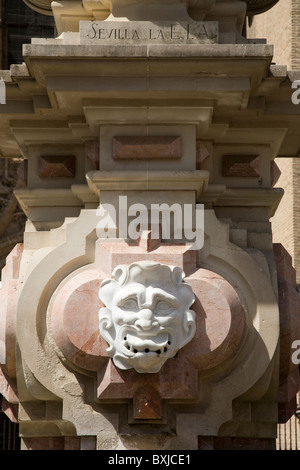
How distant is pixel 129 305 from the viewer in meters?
7.31

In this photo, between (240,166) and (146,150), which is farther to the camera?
(240,166)

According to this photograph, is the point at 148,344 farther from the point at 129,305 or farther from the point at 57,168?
the point at 57,168

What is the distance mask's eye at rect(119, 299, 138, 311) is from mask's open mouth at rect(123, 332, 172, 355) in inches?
5.8

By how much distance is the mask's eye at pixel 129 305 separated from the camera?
7.30 meters

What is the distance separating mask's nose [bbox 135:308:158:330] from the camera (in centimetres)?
720

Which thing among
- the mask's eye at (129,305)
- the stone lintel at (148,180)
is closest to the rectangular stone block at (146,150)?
the stone lintel at (148,180)

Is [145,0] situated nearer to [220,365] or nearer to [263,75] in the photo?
[263,75]

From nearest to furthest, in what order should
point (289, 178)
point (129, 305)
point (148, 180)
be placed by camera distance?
point (129, 305), point (148, 180), point (289, 178)

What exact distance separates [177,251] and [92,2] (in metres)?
1.59

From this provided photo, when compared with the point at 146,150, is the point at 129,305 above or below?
below

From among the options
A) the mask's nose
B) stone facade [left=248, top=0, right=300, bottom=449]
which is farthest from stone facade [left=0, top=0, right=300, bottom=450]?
stone facade [left=248, top=0, right=300, bottom=449]

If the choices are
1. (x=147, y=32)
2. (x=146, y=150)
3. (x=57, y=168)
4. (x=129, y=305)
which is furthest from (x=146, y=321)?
(x=147, y=32)

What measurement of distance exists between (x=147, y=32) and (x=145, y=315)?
1.66 metres

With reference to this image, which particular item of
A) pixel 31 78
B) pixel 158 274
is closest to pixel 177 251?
pixel 158 274
